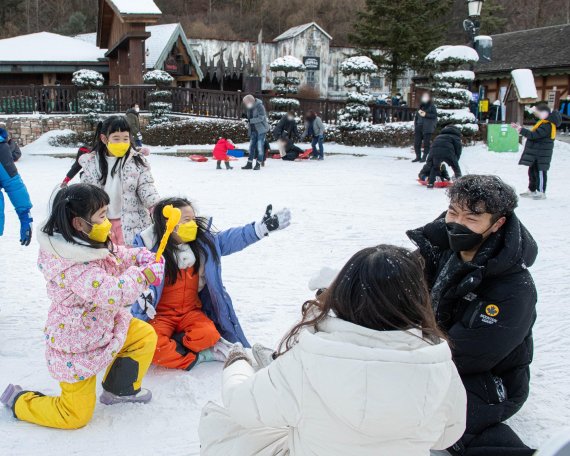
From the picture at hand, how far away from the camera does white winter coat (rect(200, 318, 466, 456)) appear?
1479 mm

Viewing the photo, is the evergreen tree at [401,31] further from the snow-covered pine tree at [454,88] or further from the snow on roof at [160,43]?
the snow-covered pine tree at [454,88]

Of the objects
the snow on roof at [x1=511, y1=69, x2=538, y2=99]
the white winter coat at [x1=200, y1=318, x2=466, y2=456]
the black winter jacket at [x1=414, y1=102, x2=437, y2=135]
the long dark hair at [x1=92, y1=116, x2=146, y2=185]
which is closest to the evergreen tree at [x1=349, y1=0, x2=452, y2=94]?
the snow on roof at [x1=511, y1=69, x2=538, y2=99]

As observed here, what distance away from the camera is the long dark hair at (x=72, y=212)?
260 cm

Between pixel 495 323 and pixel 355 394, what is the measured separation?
4.11 feet

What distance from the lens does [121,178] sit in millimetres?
4516

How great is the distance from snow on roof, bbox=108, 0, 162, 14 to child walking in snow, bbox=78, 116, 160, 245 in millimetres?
16977

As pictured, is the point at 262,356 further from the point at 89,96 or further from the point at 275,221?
the point at 89,96

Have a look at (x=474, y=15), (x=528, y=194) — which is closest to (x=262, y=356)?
(x=528, y=194)

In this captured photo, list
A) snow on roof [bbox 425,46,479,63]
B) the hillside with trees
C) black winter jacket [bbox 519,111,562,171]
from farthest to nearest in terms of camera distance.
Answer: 1. the hillside with trees
2. snow on roof [bbox 425,46,479,63]
3. black winter jacket [bbox 519,111,562,171]

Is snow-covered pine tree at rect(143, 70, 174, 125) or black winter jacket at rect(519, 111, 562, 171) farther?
snow-covered pine tree at rect(143, 70, 174, 125)

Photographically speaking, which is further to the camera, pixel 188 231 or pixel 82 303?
pixel 188 231

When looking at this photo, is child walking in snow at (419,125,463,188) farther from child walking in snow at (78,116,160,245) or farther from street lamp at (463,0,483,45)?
child walking in snow at (78,116,160,245)

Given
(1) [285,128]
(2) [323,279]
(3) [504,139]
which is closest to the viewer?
(2) [323,279]

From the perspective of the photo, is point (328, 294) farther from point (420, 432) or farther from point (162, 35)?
point (162, 35)
